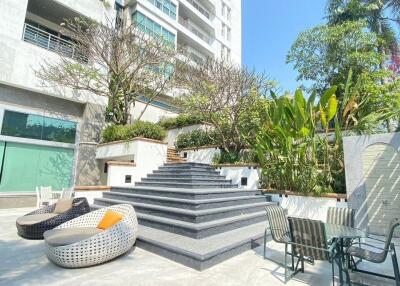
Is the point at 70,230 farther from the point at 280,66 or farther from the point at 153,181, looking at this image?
the point at 280,66

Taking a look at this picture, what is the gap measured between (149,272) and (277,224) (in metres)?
2.73

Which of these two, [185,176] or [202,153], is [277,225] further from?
[202,153]

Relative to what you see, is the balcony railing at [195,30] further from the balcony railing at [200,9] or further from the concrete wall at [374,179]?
the concrete wall at [374,179]

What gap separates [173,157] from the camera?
1314 cm

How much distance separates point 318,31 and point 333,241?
1480cm

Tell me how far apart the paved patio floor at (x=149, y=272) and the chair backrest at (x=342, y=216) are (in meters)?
0.87

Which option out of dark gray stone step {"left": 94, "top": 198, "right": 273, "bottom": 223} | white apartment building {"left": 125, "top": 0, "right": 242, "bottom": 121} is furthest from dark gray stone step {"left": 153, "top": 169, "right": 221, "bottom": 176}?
white apartment building {"left": 125, "top": 0, "right": 242, "bottom": 121}

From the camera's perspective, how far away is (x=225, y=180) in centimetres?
1026

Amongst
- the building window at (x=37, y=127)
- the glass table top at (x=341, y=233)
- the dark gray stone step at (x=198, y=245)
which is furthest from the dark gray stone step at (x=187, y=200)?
the building window at (x=37, y=127)

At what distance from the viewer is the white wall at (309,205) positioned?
7.74 meters

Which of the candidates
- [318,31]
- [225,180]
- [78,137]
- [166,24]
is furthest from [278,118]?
[166,24]

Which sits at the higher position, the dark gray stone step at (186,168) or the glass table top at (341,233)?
the dark gray stone step at (186,168)

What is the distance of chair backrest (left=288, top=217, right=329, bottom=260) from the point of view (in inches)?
148

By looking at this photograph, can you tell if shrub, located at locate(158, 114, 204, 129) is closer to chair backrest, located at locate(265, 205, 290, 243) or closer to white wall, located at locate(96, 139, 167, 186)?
white wall, located at locate(96, 139, 167, 186)
